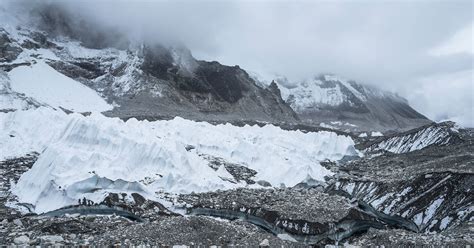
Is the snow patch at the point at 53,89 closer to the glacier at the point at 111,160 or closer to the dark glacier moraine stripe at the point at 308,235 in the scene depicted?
the glacier at the point at 111,160

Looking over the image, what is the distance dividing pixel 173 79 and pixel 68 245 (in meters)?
149

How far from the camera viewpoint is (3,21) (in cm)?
Result: 15275

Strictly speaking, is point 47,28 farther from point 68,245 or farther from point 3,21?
point 68,245

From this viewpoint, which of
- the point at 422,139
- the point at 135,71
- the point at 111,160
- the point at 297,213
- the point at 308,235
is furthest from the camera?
the point at 135,71

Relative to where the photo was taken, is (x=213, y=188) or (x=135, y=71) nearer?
(x=213, y=188)

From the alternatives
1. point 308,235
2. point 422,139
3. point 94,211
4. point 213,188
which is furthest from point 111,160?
point 422,139

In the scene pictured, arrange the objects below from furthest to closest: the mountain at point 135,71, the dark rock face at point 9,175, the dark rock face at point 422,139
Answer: the mountain at point 135,71 < the dark rock face at point 422,139 < the dark rock face at point 9,175

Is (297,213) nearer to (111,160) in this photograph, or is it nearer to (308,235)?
(308,235)

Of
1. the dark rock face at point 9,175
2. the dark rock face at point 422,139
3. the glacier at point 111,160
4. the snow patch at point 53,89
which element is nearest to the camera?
the dark rock face at point 9,175

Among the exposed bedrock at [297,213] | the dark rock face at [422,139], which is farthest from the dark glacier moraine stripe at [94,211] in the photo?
the dark rock face at [422,139]

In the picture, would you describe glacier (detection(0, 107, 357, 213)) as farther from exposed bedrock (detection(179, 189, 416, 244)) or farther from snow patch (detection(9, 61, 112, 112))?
snow patch (detection(9, 61, 112, 112))

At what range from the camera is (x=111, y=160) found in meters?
42.1

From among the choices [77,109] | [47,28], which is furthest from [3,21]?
[77,109]

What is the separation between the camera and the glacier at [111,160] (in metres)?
36.4
